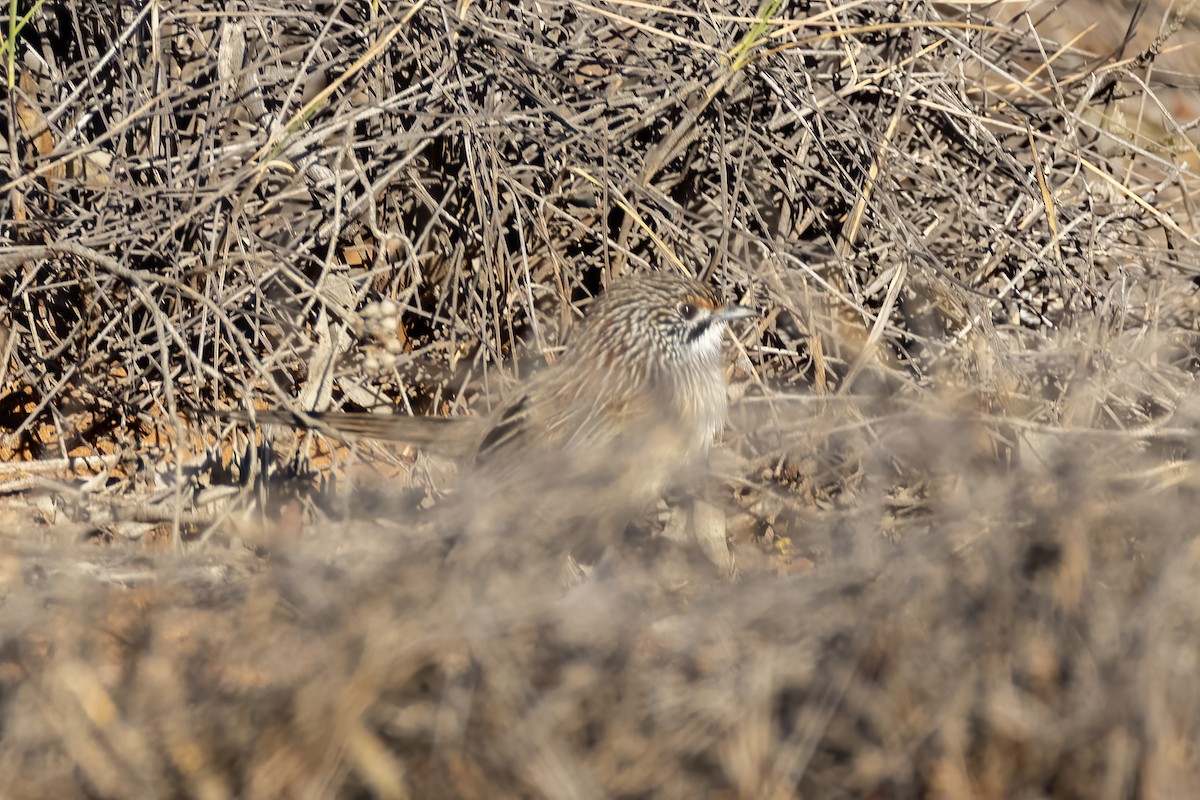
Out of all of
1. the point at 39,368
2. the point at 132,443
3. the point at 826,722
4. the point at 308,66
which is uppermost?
the point at 308,66

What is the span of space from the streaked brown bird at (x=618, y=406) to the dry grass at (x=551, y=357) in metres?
0.23

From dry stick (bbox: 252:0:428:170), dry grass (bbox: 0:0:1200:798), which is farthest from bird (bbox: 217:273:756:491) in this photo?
dry stick (bbox: 252:0:428:170)

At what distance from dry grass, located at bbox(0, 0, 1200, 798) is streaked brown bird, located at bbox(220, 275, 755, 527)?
23 cm

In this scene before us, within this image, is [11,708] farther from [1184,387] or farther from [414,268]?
[1184,387]

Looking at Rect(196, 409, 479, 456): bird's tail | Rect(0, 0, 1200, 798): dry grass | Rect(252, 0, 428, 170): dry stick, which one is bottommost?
Rect(196, 409, 479, 456): bird's tail

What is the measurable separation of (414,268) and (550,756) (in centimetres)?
256

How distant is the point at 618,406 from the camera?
182 inches

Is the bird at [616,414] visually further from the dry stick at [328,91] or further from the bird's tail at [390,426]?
the dry stick at [328,91]

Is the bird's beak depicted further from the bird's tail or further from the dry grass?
the bird's tail

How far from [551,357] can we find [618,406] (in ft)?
1.99

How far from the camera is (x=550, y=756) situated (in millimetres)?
2605

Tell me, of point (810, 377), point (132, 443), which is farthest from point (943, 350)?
point (132, 443)

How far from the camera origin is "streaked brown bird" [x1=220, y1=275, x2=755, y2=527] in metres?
4.38

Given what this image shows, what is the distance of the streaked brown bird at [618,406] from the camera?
438 centimetres
